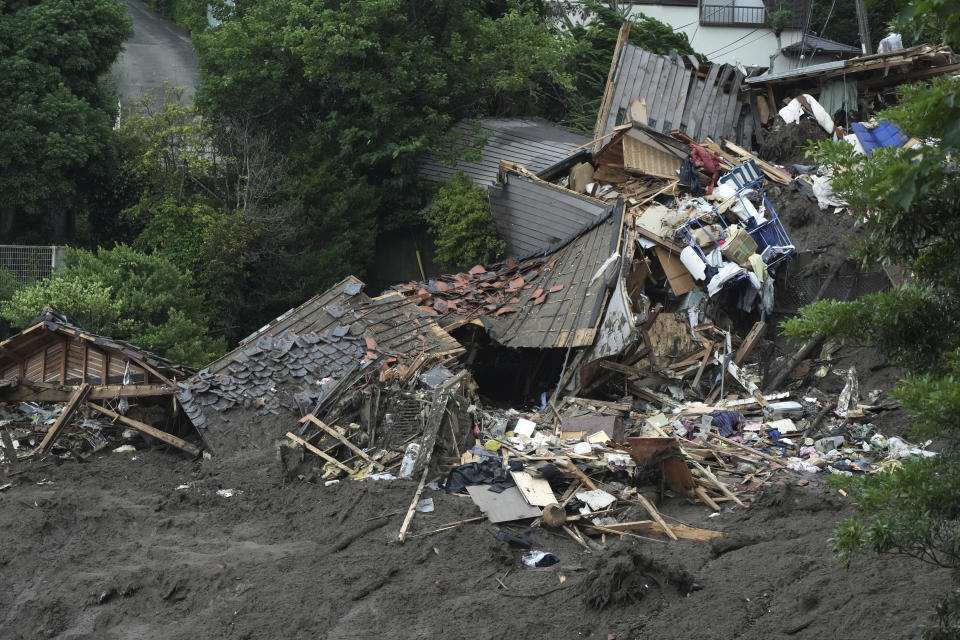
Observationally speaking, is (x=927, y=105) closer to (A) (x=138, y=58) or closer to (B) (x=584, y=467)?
(B) (x=584, y=467)

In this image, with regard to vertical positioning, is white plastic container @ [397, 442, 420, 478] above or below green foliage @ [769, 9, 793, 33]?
below

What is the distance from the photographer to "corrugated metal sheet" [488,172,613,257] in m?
18.8

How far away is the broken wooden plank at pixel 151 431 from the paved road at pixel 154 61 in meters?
17.7

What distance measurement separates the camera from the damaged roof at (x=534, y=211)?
61.5ft

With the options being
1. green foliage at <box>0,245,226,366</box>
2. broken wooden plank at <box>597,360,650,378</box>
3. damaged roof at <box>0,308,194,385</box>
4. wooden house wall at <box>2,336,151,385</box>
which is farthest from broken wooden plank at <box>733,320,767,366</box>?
green foliage at <box>0,245,226,366</box>

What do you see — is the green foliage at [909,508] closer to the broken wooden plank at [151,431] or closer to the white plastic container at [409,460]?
the white plastic container at [409,460]

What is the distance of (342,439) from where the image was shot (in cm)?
1247

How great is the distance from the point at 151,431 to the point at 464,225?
30.8ft

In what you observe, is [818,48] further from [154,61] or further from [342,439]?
[154,61]

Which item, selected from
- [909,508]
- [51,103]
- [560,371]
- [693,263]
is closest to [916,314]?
[909,508]

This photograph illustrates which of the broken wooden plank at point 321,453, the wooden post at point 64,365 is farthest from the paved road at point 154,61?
the broken wooden plank at point 321,453

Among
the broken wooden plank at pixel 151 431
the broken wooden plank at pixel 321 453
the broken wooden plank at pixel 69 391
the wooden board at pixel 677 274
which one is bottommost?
the broken wooden plank at pixel 151 431

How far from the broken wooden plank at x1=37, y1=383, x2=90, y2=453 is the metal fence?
25.5 feet

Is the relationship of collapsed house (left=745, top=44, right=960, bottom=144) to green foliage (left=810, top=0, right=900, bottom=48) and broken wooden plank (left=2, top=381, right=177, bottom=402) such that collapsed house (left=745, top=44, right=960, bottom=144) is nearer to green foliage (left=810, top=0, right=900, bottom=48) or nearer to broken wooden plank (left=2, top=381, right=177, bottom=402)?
green foliage (left=810, top=0, right=900, bottom=48)
